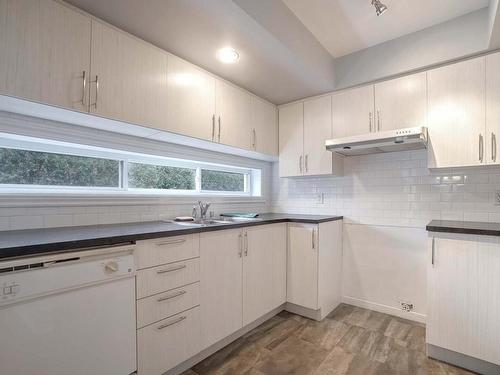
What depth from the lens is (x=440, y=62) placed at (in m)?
2.06

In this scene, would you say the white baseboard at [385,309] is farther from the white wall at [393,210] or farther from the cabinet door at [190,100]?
the cabinet door at [190,100]

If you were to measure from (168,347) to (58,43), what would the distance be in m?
1.82

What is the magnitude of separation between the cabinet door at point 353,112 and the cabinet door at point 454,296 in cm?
119

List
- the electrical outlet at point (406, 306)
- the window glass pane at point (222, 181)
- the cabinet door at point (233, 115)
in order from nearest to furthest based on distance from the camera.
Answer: the cabinet door at point (233, 115)
the electrical outlet at point (406, 306)
the window glass pane at point (222, 181)

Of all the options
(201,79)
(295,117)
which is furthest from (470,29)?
(201,79)

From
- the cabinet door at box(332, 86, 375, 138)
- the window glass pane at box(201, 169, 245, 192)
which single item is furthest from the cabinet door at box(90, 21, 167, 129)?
the cabinet door at box(332, 86, 375, 138)

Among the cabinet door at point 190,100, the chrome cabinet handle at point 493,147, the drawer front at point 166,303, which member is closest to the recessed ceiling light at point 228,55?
the cabinet door at point 190,100

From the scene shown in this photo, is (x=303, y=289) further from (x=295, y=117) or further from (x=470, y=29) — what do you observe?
(x=470, y=29)

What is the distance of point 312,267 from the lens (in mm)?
2391

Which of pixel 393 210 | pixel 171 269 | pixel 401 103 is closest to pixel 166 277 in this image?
pixel 171 269

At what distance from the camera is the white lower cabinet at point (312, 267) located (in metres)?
2.38

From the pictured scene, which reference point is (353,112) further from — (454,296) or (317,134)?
(454,296)

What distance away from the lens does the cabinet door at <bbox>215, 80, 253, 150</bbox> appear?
2289 mm

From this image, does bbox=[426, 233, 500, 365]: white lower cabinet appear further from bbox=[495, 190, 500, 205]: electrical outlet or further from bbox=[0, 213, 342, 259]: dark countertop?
bbox=[0, 213, 342, 259]: dark countertop
